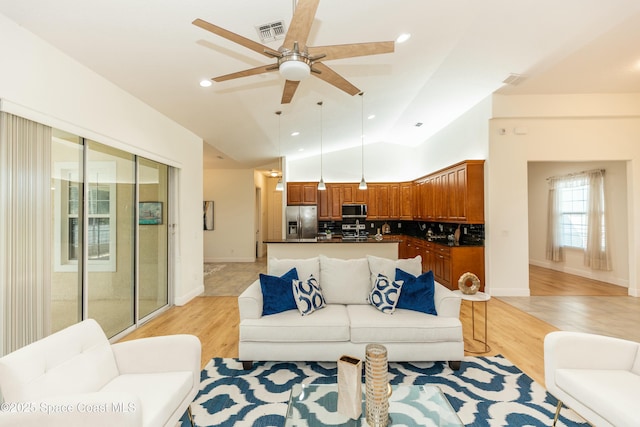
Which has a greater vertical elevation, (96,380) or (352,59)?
(352,59)

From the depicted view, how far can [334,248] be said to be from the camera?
5.06 metres

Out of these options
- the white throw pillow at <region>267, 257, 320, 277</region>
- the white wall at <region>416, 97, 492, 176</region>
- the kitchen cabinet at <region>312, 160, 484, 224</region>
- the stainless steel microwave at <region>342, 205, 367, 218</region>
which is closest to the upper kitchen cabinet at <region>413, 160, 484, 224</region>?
the kitchen cabinet at <region>312, 160, 484, 224</region>

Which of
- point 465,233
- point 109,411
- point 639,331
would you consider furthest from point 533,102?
point 109,411

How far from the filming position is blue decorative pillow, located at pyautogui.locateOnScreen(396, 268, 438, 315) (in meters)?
2.95

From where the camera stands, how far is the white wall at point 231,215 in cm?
966

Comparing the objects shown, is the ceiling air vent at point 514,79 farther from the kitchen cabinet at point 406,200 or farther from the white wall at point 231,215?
the white wall at point 231,215

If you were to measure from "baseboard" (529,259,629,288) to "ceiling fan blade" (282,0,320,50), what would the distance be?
25.0 feet

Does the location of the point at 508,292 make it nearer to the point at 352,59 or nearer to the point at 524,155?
the point at 524,155

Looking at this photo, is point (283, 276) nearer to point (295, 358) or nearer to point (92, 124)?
point (295, 358)

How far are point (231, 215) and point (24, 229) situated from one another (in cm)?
736

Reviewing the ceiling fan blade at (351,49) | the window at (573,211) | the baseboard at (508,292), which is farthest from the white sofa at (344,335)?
the window at (573,211)

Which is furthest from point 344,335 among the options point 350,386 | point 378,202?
point 378,202

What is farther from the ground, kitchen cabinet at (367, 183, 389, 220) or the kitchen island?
kitchen cabinet at (367, 183, 389, 220)

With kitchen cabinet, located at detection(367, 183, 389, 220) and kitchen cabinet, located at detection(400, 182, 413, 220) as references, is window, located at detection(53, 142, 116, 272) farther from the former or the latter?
kitchen cabinet, located at detection(400, 182, 413, 220)
